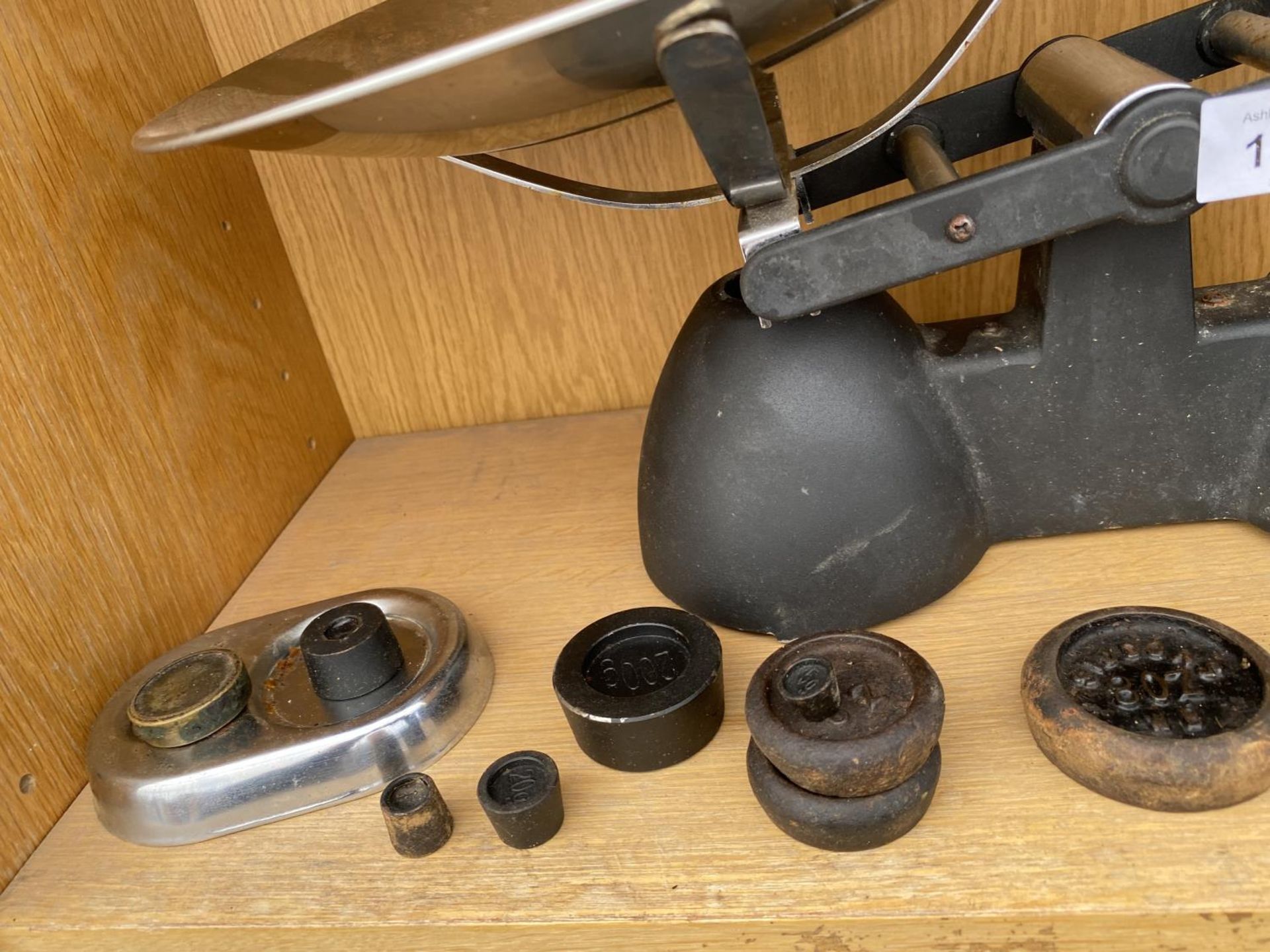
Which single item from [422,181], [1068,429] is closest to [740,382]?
[1068,429]

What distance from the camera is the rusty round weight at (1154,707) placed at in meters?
0.51

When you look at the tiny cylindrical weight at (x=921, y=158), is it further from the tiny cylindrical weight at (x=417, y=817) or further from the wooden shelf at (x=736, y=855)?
the tiny cylindrical weight at (x=417, y=817)

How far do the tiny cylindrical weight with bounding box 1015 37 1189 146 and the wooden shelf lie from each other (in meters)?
0.28

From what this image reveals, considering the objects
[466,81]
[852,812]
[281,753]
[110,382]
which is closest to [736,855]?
[852,812]

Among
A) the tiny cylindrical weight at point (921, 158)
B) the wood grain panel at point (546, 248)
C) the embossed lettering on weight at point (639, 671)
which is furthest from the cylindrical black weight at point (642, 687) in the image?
the wood grain panel at point (546, 248)

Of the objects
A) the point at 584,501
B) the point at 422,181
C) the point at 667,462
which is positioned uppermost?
the point at 422,181

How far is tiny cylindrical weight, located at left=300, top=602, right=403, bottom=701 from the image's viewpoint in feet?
2.14

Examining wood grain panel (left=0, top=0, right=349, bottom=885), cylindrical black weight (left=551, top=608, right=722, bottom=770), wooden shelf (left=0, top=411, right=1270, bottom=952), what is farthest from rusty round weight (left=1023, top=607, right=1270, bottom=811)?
wood grain panel (left=0, top=0, right=349, bottom=885)

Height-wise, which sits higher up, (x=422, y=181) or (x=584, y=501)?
(x=422, y=181)

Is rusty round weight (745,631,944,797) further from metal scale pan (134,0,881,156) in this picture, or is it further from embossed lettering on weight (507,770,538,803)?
metal scale pan (134,0,881,156)

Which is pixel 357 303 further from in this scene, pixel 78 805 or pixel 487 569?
pixel 78 805

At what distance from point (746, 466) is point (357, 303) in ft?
1.75

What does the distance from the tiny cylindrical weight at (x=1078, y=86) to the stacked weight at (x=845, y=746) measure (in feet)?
0.97

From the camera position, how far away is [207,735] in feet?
2.13
